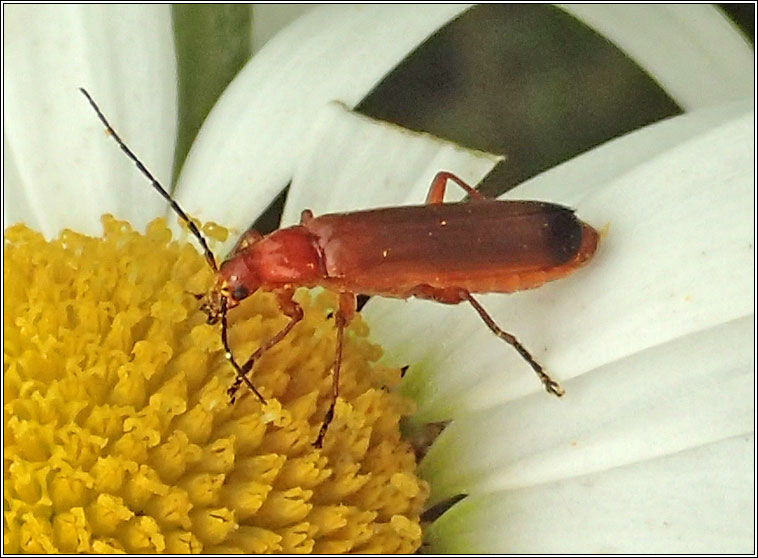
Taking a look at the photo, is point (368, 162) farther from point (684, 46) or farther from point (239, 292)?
point (684, 46)

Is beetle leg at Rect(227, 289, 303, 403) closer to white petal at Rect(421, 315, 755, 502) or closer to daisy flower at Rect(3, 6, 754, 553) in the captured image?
daisy flower at Rect(3, 6, 754, 553)

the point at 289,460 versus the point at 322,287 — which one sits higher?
the point at 322,287

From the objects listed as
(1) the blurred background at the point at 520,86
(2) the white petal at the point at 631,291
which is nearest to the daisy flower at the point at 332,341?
(2) the white petal at the point at 631,291

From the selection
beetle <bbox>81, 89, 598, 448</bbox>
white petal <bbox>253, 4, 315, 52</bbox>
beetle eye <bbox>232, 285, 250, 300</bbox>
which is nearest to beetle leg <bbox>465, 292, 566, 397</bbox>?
beetle <bbox>81, 89, 598, 448</bbox>

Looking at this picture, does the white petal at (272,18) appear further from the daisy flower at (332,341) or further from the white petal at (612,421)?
the white petal at (612,421)

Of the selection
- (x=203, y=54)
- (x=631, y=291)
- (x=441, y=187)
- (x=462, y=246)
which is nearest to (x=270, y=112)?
(x=203, y=54)

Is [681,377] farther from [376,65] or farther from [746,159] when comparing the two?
[376,65]

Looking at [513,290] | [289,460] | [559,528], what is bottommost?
[559,528]

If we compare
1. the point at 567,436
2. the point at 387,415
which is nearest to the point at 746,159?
the point at 567,436
